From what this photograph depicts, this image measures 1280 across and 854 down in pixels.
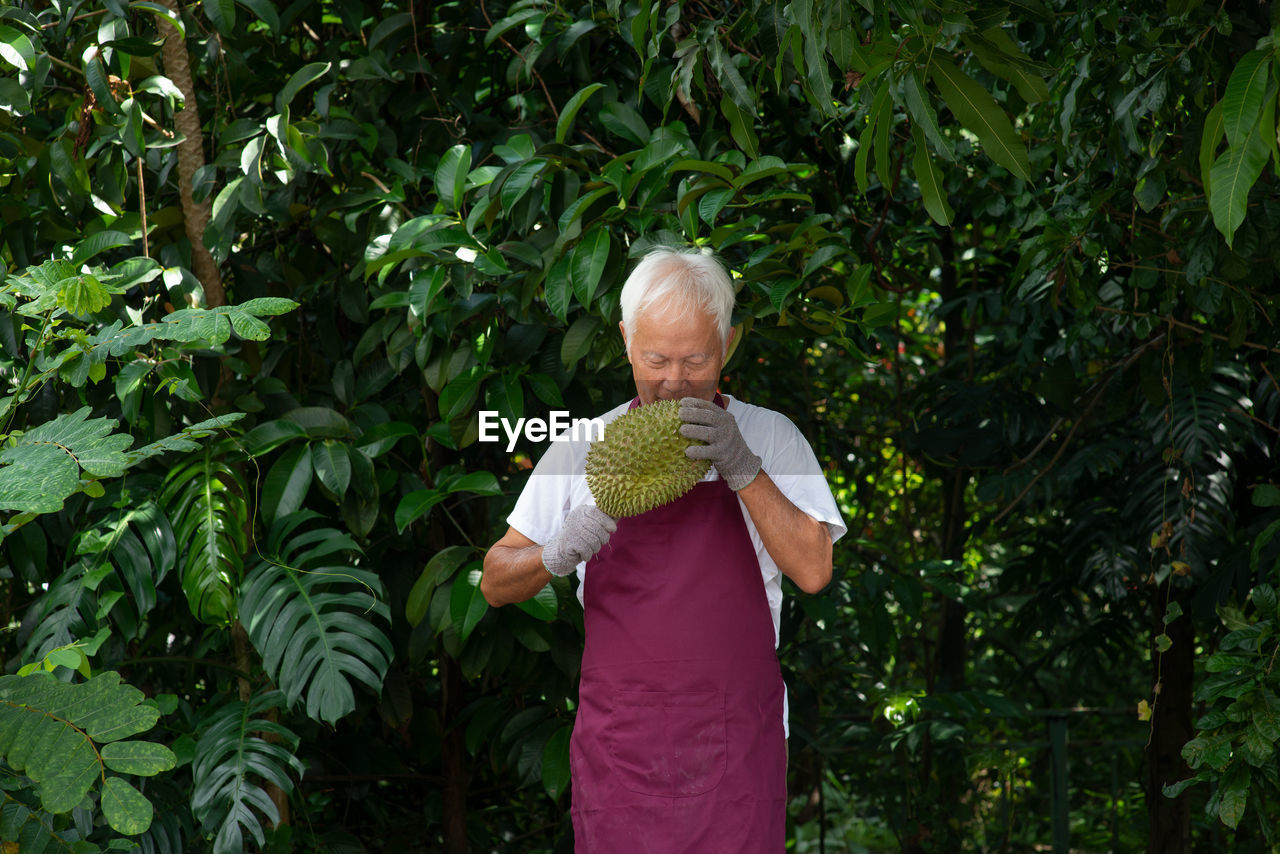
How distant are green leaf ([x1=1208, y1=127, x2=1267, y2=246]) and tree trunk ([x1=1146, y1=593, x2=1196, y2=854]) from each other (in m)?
2.33

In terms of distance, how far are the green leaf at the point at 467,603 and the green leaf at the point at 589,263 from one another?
619 millimetres

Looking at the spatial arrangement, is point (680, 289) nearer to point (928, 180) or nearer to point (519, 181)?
point (928, 180)

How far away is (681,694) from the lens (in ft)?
5.07

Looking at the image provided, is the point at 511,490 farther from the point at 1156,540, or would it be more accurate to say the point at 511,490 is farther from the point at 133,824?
A: the point at 1156,540

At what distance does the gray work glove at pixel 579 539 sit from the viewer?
149 cm

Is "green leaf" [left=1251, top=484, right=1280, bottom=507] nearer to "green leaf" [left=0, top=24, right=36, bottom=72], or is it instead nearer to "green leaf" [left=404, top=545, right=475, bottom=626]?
"green leaf" [left=404, top=545, right=475, bottom=626]

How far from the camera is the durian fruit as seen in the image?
4.78 feet

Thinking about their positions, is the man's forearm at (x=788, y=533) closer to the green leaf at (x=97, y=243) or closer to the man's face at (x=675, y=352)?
the man's face at (x=675, y=352)

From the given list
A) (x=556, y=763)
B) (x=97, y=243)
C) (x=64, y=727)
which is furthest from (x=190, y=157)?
(x=556, y=763)

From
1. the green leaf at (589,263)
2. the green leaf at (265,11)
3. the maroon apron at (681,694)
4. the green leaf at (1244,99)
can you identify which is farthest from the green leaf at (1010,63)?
the green leaf at (265,11)

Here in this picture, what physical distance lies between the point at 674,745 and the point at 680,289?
2.07 feet

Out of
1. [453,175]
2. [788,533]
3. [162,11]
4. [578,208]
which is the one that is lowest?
[788,533]

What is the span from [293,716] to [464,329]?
967 mm

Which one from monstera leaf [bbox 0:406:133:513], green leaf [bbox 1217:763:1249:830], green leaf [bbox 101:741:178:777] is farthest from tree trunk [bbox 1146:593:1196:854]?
monstera leaf [bbox 0:406:133:513]
